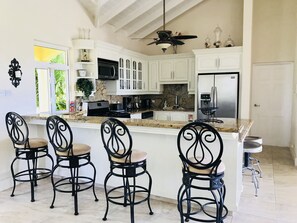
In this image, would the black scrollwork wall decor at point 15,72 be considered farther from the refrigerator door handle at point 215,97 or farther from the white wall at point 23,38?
the refrigerator door handle at point 215,97

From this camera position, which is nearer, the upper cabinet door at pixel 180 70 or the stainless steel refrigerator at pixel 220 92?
the stainless steel refrigerator at pixel 220 92

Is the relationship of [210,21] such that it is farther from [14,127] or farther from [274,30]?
[14,127]

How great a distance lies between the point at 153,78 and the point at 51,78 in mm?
3150

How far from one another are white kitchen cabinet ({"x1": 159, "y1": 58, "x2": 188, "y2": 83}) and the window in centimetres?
287

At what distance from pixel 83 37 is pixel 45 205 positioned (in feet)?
10.4

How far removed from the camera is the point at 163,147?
124 inches

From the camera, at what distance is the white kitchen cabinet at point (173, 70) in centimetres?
655

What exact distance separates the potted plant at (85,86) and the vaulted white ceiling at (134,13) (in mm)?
1335

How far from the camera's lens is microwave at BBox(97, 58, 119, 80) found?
500 centimetres

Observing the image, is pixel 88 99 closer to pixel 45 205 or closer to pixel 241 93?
pixel 45 205

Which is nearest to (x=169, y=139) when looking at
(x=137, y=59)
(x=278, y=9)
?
(x=137, y=59)

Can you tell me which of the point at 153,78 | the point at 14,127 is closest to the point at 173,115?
the point at 153,78

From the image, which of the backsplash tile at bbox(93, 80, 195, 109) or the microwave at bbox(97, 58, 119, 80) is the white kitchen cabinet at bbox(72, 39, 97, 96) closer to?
the microwave at bbox(97, 58, 119, 80)

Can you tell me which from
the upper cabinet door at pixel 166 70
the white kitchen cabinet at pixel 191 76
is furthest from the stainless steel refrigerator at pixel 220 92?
the upper cabinet door at pixel 166 70
